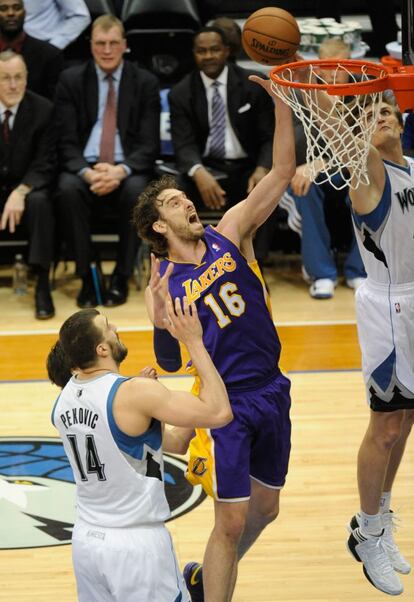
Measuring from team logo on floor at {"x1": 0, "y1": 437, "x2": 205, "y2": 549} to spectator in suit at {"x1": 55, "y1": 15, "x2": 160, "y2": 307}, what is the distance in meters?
2.99

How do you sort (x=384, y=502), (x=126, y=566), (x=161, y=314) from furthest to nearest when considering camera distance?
(x=384, y=502), (x=161, y=314), (x=126, y=566)

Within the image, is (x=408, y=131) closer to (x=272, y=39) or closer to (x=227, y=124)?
(x=272, y=39)

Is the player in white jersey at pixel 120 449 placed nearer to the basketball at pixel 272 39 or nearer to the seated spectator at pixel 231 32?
the basketball at pixel 272 39

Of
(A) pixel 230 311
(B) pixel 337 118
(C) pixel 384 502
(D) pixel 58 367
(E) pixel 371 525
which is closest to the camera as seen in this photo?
(D) pixel 58 367

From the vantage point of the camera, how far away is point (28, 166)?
33.4 ft

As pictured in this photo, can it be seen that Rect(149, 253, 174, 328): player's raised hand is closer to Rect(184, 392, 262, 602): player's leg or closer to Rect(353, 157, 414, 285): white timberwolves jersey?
Rect(184, 392, 262, 602): player's leg

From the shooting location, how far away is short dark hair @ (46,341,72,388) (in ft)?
15.0

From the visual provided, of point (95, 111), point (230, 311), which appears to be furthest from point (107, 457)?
point (95, 111)

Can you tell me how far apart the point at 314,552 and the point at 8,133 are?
5.55 metres

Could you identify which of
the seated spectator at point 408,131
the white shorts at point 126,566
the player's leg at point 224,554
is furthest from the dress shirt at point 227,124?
the white shorts at point 126,566

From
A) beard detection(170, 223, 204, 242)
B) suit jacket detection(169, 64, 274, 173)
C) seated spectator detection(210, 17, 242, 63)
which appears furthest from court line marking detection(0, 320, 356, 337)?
beard detection(170, 223, 204, 242)

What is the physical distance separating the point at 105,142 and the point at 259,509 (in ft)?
19.0

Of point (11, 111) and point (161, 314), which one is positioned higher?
point (161, 314)

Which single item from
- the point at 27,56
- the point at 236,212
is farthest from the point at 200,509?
the point at 27,56
